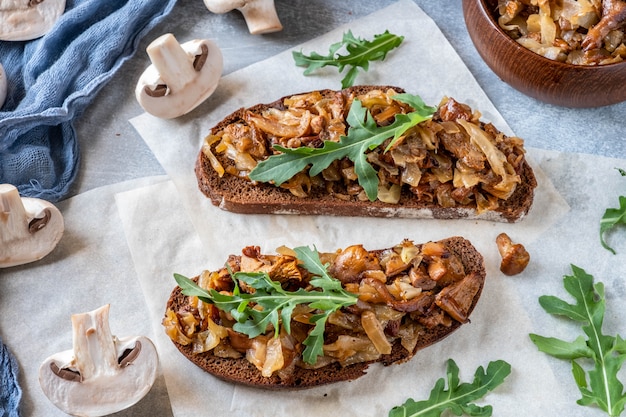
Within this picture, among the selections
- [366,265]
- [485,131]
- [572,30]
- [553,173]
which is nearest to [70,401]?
[366,265]

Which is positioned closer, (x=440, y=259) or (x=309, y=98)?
(x=440, y=259)

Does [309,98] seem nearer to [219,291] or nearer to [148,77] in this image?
[148,77]

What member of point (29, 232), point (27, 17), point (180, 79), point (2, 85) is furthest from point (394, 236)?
point (27, 17)

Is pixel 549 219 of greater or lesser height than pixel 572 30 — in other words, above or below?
below

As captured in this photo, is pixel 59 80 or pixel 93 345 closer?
pixel 93 345

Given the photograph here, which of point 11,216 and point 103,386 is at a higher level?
point 11,216

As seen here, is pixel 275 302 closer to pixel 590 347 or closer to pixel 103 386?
pixel 103 386
